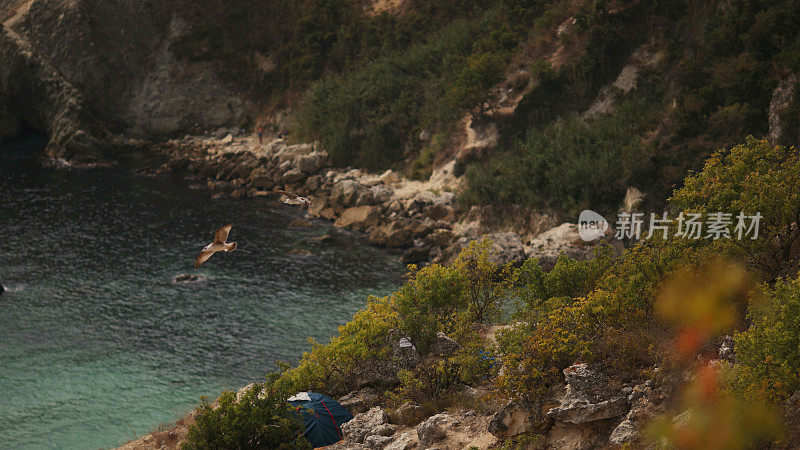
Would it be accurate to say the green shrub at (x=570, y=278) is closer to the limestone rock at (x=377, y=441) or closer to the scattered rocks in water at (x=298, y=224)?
the limestone rock at (x=377, y=441)

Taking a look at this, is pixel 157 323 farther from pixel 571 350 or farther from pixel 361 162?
pixel 361 162

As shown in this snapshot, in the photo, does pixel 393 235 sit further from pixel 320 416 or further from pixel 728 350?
pixel 728 350

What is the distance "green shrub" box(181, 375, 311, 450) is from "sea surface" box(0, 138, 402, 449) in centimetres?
1147

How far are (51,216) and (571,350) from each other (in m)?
59.5

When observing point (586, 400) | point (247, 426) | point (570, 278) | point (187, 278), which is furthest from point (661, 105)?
point (247, 426)

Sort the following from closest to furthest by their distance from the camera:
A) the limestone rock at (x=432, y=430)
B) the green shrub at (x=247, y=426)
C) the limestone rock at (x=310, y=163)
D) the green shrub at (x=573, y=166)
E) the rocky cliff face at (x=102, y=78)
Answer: the limestone rock at (x=432, y=430) < the green shrub at (x=247, y=426) < the green shrub at (x=573, y=166) < the limestone rock at (x=310, y=163) < the rocky cliff face at (x=102, y=78)

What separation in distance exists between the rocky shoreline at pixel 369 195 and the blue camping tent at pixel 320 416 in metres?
18.8

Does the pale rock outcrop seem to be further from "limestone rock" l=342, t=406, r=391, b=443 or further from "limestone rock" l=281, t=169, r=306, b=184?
"limestone rock" l=281, t=169, r=306, b=184

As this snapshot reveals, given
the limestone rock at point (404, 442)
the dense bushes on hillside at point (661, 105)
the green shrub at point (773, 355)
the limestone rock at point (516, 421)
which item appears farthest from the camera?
the dense bushes on hillside at point (661, 105)

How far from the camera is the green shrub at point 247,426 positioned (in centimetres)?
2281

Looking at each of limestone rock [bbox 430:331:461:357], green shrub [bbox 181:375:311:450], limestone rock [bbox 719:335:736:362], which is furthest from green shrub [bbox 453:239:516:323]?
limestone rock [bbox 719:335:736:362]

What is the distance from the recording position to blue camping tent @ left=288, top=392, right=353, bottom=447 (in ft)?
78.8

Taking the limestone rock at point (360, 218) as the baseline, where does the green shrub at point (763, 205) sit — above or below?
above

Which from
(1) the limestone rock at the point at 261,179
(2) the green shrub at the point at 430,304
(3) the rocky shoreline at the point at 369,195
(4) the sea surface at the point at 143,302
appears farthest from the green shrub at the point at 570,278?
(1) the limestone rock at the point at 261,179
